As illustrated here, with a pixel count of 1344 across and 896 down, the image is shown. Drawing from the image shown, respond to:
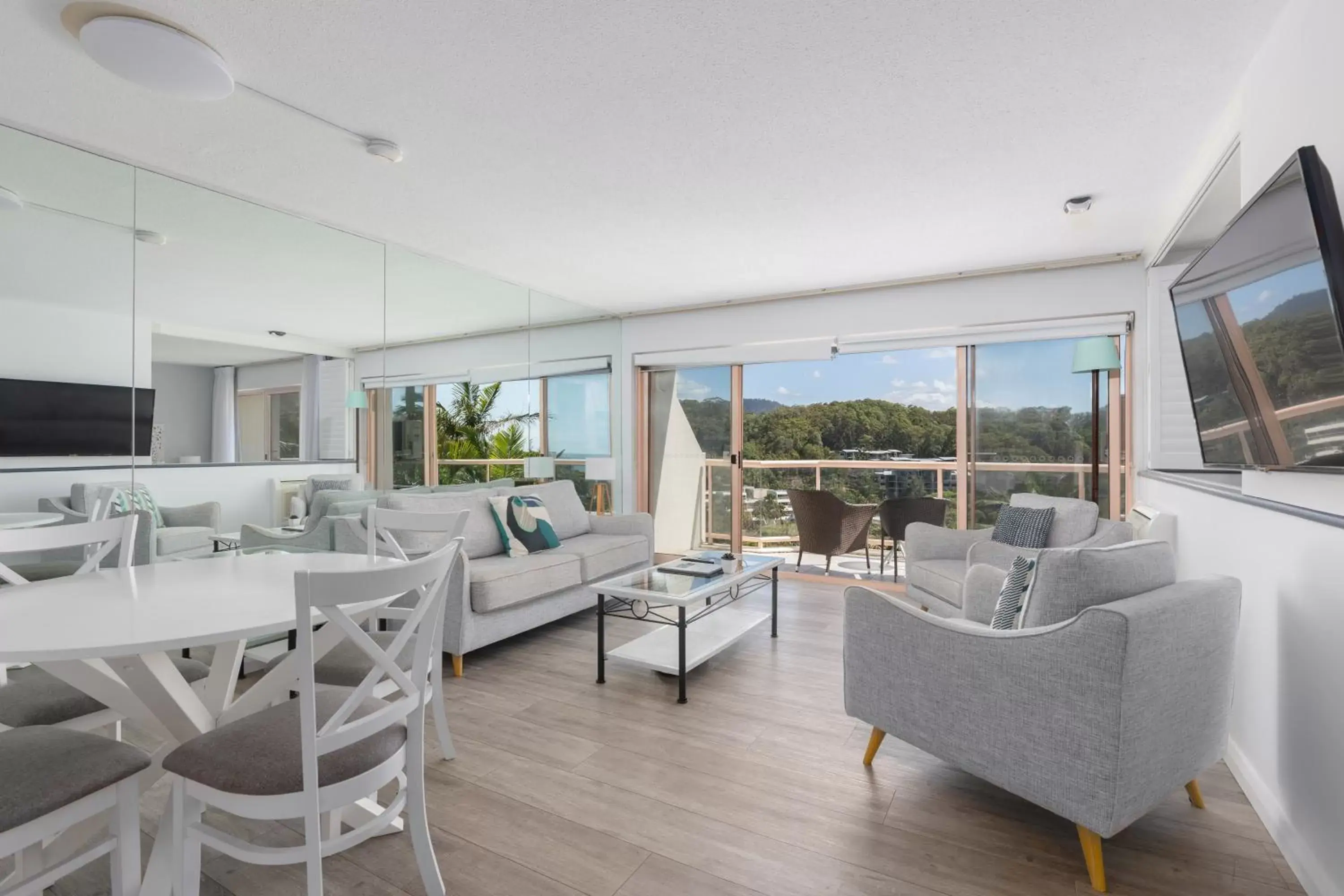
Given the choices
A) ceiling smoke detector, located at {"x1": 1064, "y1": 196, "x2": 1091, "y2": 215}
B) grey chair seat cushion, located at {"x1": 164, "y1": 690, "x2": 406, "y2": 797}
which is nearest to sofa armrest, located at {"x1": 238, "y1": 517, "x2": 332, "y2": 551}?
grey chair seat cushion, located at {"x1": 164, "y1": 690, "x2": 406, "y2": 797}

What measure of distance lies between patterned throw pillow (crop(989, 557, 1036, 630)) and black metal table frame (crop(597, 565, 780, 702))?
4.37 ft

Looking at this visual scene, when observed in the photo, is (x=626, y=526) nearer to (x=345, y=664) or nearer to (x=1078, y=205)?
(x=345, y=664)

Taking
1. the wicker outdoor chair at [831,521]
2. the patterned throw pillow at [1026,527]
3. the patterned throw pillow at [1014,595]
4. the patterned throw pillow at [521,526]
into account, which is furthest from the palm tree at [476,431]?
the patterned throw pillow at [1014,595]

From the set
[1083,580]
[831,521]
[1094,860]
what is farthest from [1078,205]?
[1094,860]

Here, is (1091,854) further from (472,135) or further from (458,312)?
(458,312)

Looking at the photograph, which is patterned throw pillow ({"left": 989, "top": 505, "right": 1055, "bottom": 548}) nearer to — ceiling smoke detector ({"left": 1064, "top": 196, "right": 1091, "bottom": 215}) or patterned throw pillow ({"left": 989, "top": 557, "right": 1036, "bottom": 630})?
patterned throw pillow ({"left": 989, "top": 557, "right": 1036, "bottom": 630})

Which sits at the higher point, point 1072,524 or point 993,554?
point 1072,524

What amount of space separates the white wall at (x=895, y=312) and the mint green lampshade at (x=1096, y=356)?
1.37 feet

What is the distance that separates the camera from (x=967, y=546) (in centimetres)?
405

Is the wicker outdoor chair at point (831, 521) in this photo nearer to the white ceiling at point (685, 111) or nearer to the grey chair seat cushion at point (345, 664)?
the white ceiling at point (685, 111)

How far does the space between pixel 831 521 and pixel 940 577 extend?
1806mm

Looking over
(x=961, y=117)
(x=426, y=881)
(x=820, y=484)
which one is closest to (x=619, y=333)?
(x=820, y=484)

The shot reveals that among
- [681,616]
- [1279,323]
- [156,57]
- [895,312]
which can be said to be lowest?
[681,616]

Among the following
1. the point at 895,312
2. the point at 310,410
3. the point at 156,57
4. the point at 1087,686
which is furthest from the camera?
the point at 895,312
